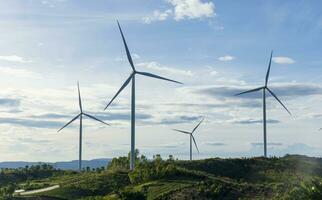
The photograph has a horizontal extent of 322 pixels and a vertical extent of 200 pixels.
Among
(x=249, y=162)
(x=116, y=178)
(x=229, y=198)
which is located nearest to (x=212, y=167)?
(x=249, y=162)

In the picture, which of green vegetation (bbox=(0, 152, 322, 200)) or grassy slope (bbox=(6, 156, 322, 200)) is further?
grassy slope (bbox=(6, 156, 322, 200))

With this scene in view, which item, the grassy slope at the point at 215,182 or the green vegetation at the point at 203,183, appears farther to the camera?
the grassy slope at the point at 215,182

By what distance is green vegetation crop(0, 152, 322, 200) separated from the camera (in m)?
78.8

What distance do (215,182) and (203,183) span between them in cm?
255

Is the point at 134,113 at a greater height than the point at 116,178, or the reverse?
the point at 134,113

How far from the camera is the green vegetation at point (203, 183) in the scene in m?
78.8

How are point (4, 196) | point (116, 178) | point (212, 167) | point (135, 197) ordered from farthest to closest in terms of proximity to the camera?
point (212, 167) < point (116, 178) < point (4, 196) < point (135, 197)

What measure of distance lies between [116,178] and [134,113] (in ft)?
39.4

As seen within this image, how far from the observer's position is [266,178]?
11431 centimetres

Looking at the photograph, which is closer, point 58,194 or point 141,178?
point 58,194

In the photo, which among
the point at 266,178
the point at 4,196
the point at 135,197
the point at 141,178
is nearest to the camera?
the point at 135,197

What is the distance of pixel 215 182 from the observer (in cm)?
9050

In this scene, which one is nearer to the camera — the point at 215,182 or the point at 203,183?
the point at 203,183

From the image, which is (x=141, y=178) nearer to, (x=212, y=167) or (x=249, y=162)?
(x=212, y=167)
